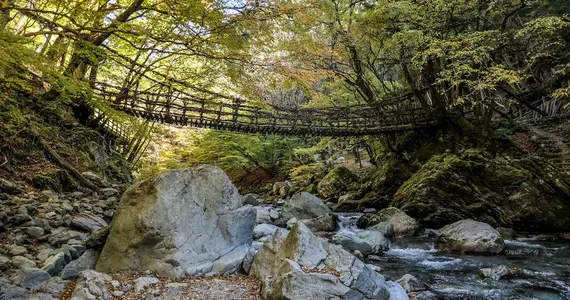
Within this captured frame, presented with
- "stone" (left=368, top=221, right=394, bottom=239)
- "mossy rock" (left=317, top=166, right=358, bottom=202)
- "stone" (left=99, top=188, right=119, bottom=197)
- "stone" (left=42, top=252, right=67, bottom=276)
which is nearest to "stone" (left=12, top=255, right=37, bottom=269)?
"stone" (left=42, top=252, right=67, bottom=276)

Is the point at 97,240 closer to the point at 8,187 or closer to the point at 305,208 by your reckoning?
the point at 8,187

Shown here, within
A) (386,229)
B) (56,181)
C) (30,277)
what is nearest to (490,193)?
(386,229)

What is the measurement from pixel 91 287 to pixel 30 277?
1.85 feet

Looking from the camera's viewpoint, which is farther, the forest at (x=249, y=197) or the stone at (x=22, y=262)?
the forest at (x=249, y=197)

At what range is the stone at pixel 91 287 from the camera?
9.25ft

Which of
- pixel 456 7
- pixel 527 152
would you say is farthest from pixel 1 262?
Answer: pixel 527 152

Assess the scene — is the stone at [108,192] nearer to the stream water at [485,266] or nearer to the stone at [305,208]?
the stone at [305,208]

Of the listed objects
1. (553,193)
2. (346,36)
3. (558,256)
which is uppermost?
(346,36)

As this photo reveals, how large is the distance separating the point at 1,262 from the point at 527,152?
1064cm

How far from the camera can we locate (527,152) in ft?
28.8

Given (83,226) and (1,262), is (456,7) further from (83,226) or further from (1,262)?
(1,262)

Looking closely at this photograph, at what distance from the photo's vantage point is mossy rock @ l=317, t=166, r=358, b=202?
13023 millimetres

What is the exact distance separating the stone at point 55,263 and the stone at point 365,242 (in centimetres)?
436

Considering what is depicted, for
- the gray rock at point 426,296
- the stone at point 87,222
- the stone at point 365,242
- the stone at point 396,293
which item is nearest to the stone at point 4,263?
the stone at point 87,222
